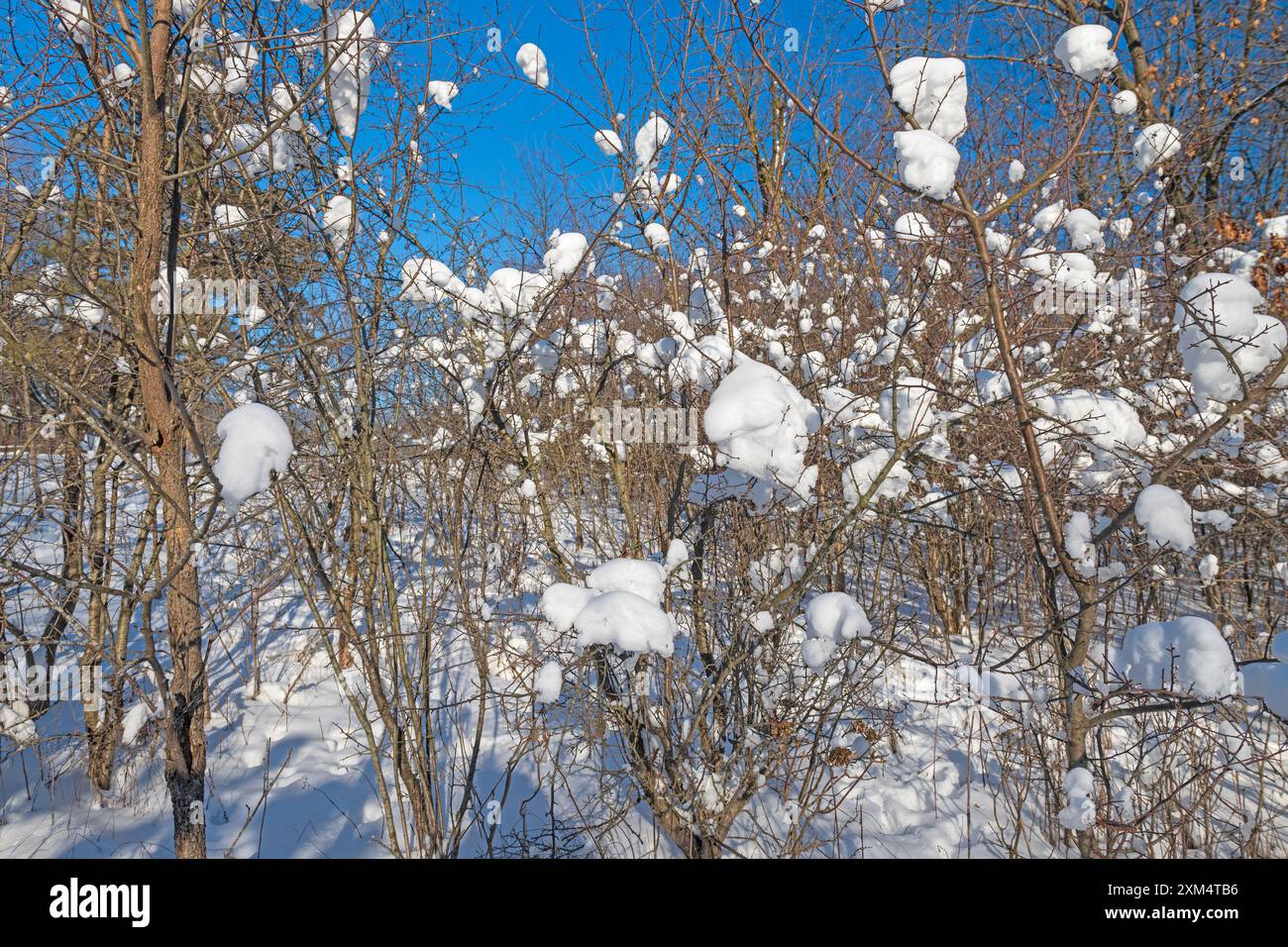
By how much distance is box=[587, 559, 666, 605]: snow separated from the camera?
2008mm

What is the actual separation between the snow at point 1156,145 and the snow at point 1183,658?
1889 millimetres

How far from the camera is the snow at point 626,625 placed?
1.79 metres

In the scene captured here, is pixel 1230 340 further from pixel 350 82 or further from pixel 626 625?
pixel 350 82

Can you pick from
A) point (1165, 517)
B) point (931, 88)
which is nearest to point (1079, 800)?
point (1165, 517)

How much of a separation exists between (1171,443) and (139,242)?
4031 millimetres

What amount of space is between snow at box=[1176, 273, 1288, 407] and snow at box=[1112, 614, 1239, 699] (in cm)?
73

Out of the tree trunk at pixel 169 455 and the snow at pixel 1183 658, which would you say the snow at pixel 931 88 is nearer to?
the snow at pixel 1183 658

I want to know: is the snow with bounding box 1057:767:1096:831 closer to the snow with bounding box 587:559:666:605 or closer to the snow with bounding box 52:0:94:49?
the snow with bounding box 587:559:666:605

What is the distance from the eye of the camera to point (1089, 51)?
1971 millimetres

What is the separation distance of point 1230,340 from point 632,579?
1.79 m

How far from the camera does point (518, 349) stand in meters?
2.76

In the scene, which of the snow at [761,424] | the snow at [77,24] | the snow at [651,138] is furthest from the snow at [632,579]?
the snow at [77,24]
